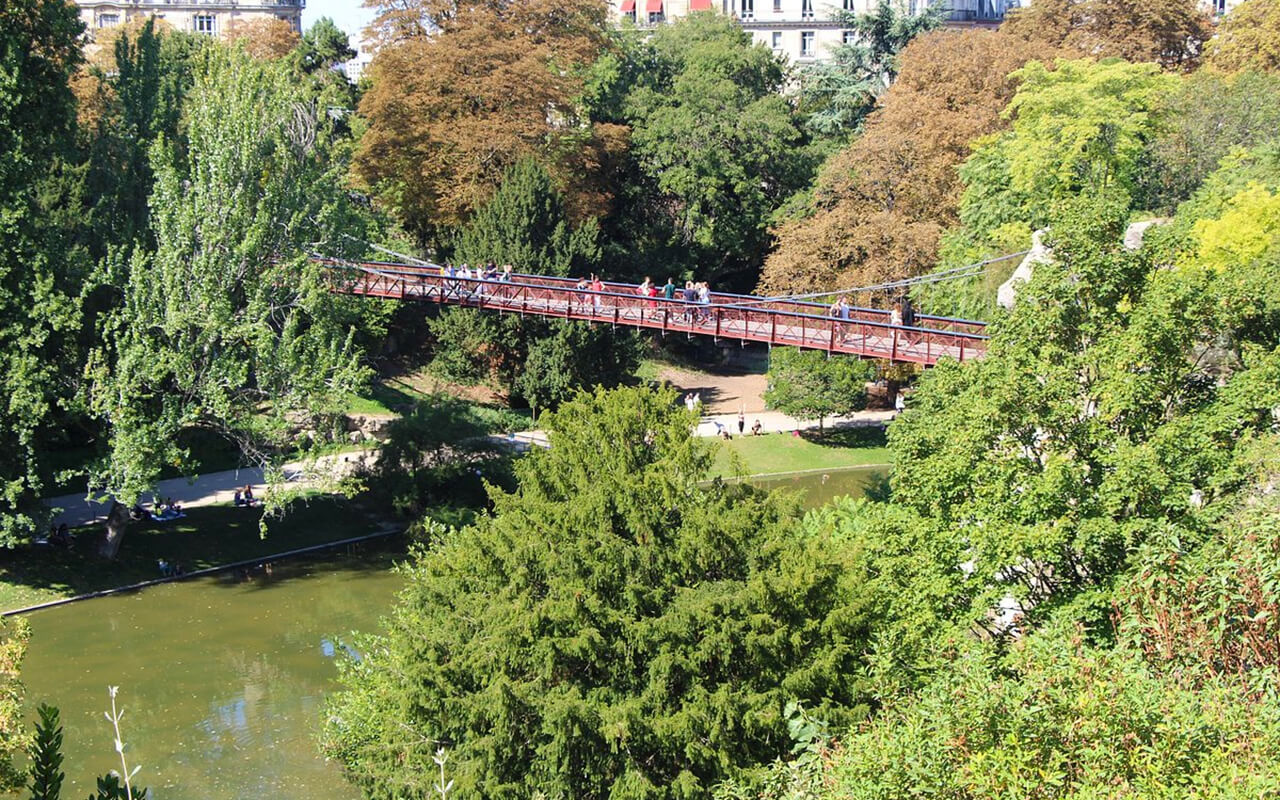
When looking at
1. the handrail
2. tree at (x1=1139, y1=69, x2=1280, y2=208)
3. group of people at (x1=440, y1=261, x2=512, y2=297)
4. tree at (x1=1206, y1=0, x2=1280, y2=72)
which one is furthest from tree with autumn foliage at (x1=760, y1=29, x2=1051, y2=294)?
group of people at (x1=440, y1=261, x2=512, y2=297)

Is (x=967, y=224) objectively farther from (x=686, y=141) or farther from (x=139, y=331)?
(x=139, y=331)

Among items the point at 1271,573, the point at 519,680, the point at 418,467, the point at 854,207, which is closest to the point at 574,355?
the point at 418,467

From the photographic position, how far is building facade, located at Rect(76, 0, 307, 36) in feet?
271

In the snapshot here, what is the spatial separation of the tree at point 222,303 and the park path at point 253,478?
5.24 feet

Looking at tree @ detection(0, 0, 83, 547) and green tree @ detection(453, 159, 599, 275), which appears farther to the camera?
green tree @ detection(453, 159, 599, 275)

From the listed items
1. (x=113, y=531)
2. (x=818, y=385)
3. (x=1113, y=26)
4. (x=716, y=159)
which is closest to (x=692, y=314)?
(x=818, y=385)

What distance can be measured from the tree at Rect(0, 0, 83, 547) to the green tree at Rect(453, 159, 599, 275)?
1608cm

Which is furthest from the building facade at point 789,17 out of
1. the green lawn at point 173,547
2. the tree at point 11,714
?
the tree at point 11,714

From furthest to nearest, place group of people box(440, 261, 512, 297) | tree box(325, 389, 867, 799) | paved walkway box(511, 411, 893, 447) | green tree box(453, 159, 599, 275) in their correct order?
paved walkway box(511, 411, 893, 447) → green tree box(453, 159, 599, 275) → group of people box(440, 261, 512, 297) → tree box(325, 389, 867, 799)

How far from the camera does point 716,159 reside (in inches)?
2124

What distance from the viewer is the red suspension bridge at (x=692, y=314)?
32.6 meters

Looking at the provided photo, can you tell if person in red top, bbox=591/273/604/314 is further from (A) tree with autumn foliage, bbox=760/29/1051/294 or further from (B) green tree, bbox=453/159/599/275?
(A) tree with autumn foliage, bbox=760/29/1051/294

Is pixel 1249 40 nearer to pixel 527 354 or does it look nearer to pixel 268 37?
pixel 527 354

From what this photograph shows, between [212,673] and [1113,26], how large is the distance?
46118 mm
